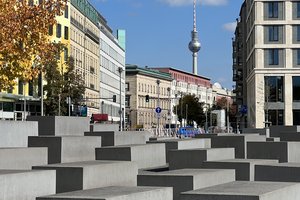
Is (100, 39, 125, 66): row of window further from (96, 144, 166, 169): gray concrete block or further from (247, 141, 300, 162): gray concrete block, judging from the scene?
(96, 144, 166, 169): gray concrete block

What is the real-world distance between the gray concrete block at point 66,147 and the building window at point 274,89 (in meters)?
66.1

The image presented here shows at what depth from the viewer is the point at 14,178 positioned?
9.28m

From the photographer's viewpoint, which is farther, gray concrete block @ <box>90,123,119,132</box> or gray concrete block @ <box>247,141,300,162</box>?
gray concrete block @ <box>90,123,119,132</box>

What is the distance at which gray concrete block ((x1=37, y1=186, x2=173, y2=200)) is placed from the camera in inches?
291

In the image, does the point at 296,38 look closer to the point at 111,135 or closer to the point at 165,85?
the point at 111,135

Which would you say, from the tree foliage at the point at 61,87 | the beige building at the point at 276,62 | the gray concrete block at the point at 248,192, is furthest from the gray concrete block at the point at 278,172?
the beige building at the point at 276,62

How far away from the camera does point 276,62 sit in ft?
267

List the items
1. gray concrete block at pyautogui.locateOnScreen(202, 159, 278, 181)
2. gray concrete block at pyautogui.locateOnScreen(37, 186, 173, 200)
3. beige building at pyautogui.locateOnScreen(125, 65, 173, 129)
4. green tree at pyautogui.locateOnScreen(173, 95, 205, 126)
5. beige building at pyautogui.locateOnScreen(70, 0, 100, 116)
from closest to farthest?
gray concrete block at pyautogui.locateOnScreen(37, 186, 173, 200) < gray concrete block at pyautogui.locateOnScreen(202, 159, 278, 181) < beige building at pyautogui.locateOnScreen(70, 0, 100, 116) < green tree at pyautogui.locateOnScreen(173, 95, 205, 126) < beige building at pyautogui.locateOnScreen(125, 65, 173, 129)

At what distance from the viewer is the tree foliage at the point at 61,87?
2525 inches

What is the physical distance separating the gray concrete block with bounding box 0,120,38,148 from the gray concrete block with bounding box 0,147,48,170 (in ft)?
8.69

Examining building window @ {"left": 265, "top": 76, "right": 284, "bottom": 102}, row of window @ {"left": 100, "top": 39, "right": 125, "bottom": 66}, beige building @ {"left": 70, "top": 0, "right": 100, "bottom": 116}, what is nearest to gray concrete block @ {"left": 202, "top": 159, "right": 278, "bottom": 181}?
building window @ {"left": 265, "top": 76, "right": 284, "bottom": 102}

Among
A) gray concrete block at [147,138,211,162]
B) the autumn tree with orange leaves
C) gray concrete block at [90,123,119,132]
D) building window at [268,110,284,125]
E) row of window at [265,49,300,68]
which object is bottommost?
gray concrete block at [147,138,211,162]

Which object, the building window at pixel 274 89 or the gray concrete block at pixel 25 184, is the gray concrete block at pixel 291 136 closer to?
the gray concrete block at pixel 25 184

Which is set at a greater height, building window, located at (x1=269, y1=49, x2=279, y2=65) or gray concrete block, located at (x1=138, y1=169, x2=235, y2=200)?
building window, located at (x1=269, y1=49, x2=279, y2=65)
